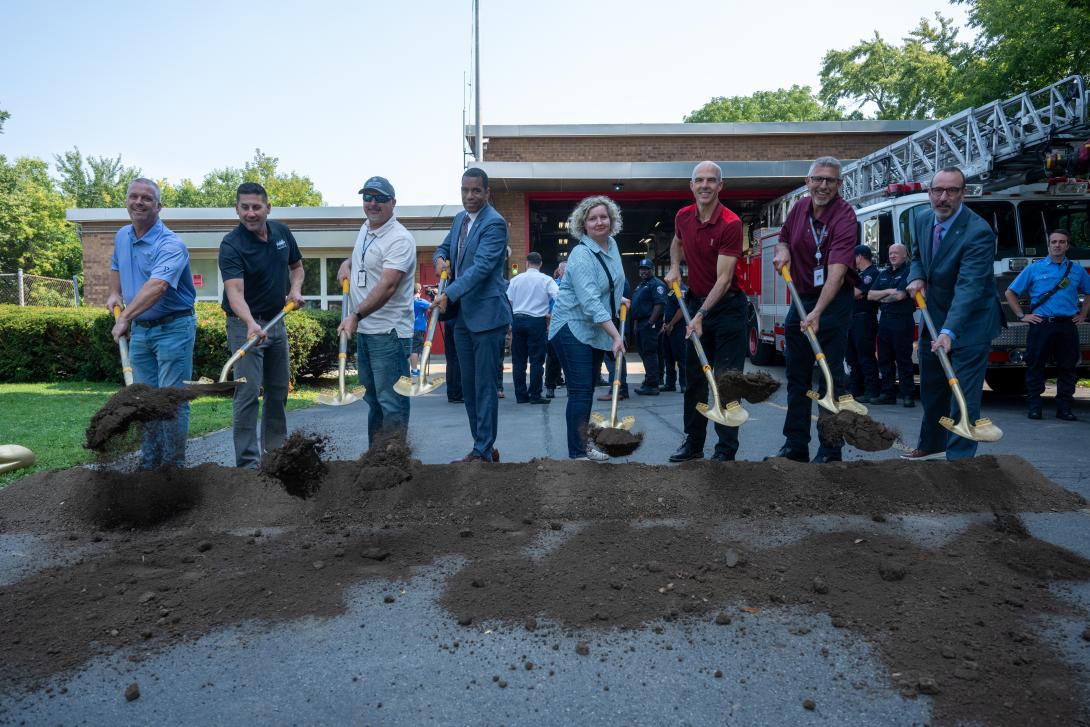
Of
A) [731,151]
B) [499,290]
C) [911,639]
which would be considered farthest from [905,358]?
[731,151]

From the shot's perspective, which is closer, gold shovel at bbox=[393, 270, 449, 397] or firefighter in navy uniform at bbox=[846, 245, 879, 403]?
gold shovel at bbox=[393, 270, 449, 397]

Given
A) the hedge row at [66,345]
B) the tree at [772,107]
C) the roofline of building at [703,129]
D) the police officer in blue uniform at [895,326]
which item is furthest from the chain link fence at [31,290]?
the tree at [772,107]

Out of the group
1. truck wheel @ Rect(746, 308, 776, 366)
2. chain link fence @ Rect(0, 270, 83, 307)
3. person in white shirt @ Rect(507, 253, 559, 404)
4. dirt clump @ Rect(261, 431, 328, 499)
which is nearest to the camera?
dirt clump @ Rect(261, 431, 328, 499)

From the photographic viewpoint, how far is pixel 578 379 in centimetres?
548

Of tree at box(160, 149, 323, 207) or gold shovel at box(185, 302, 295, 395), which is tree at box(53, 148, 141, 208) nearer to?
tree at box(160, 149, 323, 207)

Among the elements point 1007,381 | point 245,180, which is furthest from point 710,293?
point 245,180

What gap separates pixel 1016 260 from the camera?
9.46 meters

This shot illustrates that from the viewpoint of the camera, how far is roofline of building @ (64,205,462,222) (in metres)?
22.1

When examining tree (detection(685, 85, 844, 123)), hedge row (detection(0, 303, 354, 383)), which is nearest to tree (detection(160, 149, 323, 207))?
tree (detection(685, 85, 844, 123))

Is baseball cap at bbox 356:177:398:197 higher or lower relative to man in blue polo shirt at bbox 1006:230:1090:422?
higher

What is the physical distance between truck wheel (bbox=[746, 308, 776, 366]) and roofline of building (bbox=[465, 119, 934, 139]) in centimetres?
592

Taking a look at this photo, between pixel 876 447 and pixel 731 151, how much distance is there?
54.9 ft

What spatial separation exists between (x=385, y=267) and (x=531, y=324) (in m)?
5.13

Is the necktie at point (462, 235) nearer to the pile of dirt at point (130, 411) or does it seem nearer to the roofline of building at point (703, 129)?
the pile of dirt at point (130, 411)
